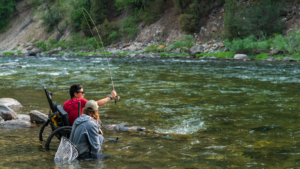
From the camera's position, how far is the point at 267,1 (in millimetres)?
33438

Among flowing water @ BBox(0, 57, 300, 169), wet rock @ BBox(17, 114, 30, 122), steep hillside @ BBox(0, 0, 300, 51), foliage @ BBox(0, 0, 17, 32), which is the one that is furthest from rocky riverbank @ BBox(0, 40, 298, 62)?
foliage @ BBox(0, 0, 17, 32)

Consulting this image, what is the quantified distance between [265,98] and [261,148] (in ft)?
17.4

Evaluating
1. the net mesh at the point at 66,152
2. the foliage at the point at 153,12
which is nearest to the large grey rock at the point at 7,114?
the net mesh at the point at 66,152

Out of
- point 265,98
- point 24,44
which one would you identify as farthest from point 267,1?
point 24,44

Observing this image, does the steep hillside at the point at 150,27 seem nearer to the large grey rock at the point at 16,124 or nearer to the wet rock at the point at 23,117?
the wet rock at the point at 23,117

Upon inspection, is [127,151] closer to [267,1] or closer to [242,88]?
[242,88]

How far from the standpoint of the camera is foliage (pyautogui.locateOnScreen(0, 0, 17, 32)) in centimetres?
7619

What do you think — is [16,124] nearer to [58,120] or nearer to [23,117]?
[23,117]

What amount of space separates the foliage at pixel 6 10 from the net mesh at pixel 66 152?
262ft

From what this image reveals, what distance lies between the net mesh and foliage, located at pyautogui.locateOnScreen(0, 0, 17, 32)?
79.8 m

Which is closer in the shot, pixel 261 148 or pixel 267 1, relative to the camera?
pixel 261 148

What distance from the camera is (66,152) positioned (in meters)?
4.70

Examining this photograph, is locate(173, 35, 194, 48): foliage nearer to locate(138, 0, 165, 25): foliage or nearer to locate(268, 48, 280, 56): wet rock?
locate(268, 48, 280, 56): wet rock

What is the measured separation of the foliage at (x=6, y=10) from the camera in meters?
76.2
